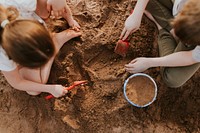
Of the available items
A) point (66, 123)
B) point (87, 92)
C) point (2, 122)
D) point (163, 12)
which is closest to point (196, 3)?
point (163, 12)

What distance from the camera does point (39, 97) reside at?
1.61 meters

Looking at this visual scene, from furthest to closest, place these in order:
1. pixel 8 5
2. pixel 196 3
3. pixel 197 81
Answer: pixel 197 81, pixel 8 5, pixel 196 3

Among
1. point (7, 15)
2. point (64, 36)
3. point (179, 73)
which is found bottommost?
point (179, 73)

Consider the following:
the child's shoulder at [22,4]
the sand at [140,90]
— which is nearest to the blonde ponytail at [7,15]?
the child's shoulder at [22,4]

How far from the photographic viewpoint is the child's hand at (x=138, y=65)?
4.81 ft

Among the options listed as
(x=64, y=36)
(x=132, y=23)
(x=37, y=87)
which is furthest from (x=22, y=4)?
(x=132, y=23)

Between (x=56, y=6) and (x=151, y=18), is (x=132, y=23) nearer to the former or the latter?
(x=151, y=18)

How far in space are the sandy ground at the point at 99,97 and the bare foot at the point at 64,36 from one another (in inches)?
1.6

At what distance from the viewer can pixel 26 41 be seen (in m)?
1.14

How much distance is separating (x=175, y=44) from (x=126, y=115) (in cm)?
46

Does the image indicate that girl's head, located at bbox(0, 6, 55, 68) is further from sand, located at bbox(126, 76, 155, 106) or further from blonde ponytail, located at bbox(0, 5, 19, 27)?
sand, located at bbox(126, 76, 155, 106)

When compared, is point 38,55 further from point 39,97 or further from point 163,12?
point 163,12

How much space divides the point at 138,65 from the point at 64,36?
420 millimetres

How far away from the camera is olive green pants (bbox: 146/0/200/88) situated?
59.5 inches
